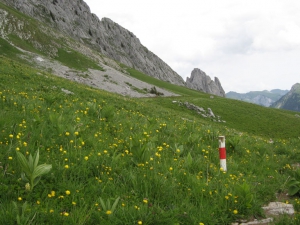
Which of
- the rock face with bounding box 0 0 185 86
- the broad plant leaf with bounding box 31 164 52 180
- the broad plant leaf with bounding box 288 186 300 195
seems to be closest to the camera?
the broad plant leaf with bounding box 31 164 52 180

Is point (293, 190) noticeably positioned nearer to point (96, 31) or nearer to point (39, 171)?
point (39, 171)

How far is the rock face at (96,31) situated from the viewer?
109 m

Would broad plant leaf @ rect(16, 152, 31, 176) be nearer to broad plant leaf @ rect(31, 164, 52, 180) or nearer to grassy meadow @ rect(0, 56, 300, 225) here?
grassy meadow @ rect(0, 56, 300, 225)

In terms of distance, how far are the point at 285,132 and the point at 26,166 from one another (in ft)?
141

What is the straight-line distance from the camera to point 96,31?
137 metres

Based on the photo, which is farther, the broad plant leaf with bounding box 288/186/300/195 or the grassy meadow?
the broad plant leaf with bounding box 288/186/300/195

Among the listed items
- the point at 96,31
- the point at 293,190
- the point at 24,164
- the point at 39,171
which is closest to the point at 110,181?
the point at 39,171

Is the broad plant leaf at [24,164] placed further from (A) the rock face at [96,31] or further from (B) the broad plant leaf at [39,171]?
(A) the rock face at [96,31]

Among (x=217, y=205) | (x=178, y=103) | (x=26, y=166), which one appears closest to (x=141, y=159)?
(x=217, y=205)

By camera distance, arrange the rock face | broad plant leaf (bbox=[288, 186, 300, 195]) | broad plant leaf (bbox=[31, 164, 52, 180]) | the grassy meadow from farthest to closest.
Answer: the rock face → broad plant leaf (bbox=[288, 186, 300, 195]) → broad plant leaf (bbox=[31, 164, 52, 180]) → the grassy meadow

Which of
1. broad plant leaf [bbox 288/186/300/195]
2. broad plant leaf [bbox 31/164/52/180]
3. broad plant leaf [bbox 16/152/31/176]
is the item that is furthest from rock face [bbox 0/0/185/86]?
broad plant leaf [bbox 288/186/300/195]

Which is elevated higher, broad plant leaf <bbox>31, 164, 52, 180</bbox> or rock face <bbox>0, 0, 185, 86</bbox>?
rock face <bbox>0, 0, 185, 86</bbox>

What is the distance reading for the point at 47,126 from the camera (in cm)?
796

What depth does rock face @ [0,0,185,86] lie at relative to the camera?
10894 centimetres
